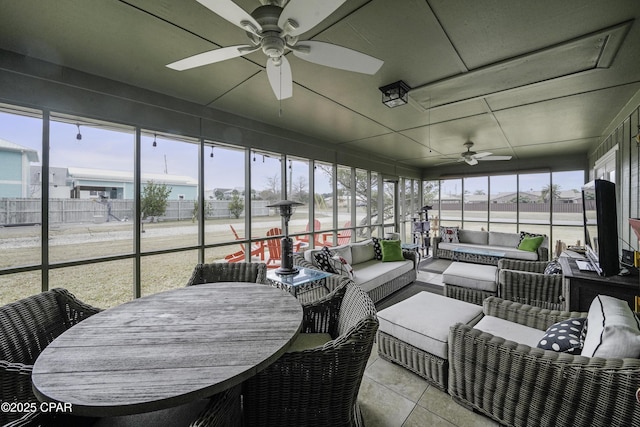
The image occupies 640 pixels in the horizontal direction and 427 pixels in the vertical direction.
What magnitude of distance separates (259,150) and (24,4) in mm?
2663

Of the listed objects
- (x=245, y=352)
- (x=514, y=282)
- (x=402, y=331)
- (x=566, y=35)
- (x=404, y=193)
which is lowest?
(x=402, y=331)

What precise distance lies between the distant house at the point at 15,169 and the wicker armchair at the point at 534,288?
17.0 feet

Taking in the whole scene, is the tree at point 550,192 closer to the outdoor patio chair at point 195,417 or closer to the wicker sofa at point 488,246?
the wicker sofa at point 488,246

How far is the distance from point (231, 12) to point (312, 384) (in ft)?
6.22

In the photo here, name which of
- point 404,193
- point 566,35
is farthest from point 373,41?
point 404,193

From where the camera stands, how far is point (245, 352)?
1157 millimetres

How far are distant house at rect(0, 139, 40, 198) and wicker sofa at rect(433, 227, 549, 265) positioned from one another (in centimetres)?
704

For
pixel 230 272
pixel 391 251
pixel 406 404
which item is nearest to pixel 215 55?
pixel 230 272

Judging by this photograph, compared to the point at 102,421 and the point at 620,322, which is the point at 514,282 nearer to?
the point at 620,322

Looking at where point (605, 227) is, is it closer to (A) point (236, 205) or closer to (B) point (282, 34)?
(B) point (282, 34)

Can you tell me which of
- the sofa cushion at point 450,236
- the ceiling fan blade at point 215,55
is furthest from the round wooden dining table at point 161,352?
the sofa cushion at point 450,236

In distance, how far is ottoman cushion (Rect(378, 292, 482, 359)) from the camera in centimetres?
203

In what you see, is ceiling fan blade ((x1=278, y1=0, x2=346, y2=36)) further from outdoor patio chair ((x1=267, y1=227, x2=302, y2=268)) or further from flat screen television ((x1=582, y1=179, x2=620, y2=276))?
outdoor patio chair ((x1=267, y1=227, x2=302, y2=268))

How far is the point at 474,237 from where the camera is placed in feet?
22.7
